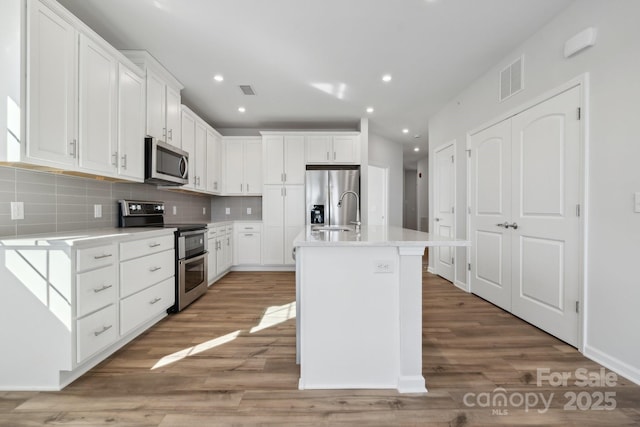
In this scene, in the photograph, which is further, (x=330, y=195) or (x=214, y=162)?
(x=330, y=195)

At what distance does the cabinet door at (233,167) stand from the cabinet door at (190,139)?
44.0 inches

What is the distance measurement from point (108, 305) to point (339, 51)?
2.91 meters

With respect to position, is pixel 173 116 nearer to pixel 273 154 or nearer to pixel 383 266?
pixel 273 154

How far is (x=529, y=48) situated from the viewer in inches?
105

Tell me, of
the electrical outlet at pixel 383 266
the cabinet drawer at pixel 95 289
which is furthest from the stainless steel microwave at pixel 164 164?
the electrical outlet at pixel 383 266

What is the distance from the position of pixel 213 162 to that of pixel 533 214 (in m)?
4.30

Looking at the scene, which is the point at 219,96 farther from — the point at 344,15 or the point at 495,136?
the point at 495,136

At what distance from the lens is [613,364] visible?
1.91 metres

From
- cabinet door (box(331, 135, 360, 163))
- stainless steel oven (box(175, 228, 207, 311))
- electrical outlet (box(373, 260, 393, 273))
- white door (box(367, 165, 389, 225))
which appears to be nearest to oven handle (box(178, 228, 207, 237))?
stainless steel oven (box(175, 228, 207, 311))

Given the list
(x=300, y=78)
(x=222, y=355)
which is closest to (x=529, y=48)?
(x=300, y=78)

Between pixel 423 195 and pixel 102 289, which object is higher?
pixel 423 195

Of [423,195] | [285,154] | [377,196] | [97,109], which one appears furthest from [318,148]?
[423,195]

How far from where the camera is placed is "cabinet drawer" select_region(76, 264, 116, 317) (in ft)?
5.81

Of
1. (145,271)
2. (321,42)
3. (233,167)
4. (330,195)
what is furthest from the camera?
(233,167)
